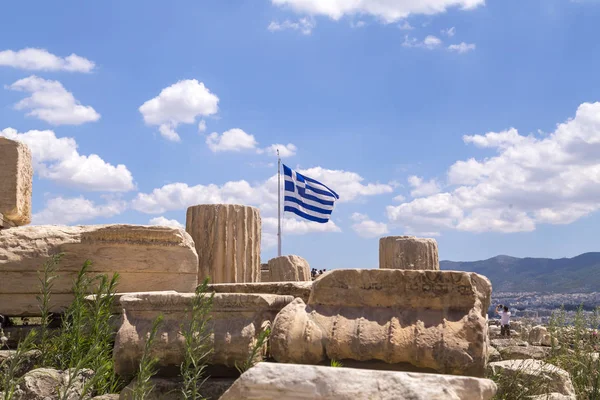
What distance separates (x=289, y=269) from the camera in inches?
497

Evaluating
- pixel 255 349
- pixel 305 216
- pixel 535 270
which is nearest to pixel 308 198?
pixel 305 216

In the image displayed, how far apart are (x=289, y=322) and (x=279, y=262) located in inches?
347

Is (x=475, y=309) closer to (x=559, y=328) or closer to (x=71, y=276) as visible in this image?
(x=559, y=328)

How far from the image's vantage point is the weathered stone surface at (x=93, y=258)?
6.34 metres

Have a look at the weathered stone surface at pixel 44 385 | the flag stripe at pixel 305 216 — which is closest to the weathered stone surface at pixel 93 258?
the weathered stone surface at pixel 44 385

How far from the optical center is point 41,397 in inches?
169

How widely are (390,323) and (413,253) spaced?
781 centimetres

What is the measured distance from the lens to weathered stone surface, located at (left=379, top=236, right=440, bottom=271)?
38.2 ft

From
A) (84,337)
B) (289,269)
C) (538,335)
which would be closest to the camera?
(84,337)

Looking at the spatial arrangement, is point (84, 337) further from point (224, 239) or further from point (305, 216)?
point (305, 216)

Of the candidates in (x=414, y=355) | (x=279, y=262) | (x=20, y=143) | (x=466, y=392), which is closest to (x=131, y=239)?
(x=20, y=143)

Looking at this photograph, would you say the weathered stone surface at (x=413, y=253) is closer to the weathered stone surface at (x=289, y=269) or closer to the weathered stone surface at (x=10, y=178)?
the weathered stone surface at (x=289, y=269)

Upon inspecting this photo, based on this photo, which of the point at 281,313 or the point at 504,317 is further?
the point at 504,317

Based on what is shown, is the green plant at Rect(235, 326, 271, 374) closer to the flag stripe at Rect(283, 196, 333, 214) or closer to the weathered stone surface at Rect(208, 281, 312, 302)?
the weathered stone surface at Rect(208, 281, 312, 302)
